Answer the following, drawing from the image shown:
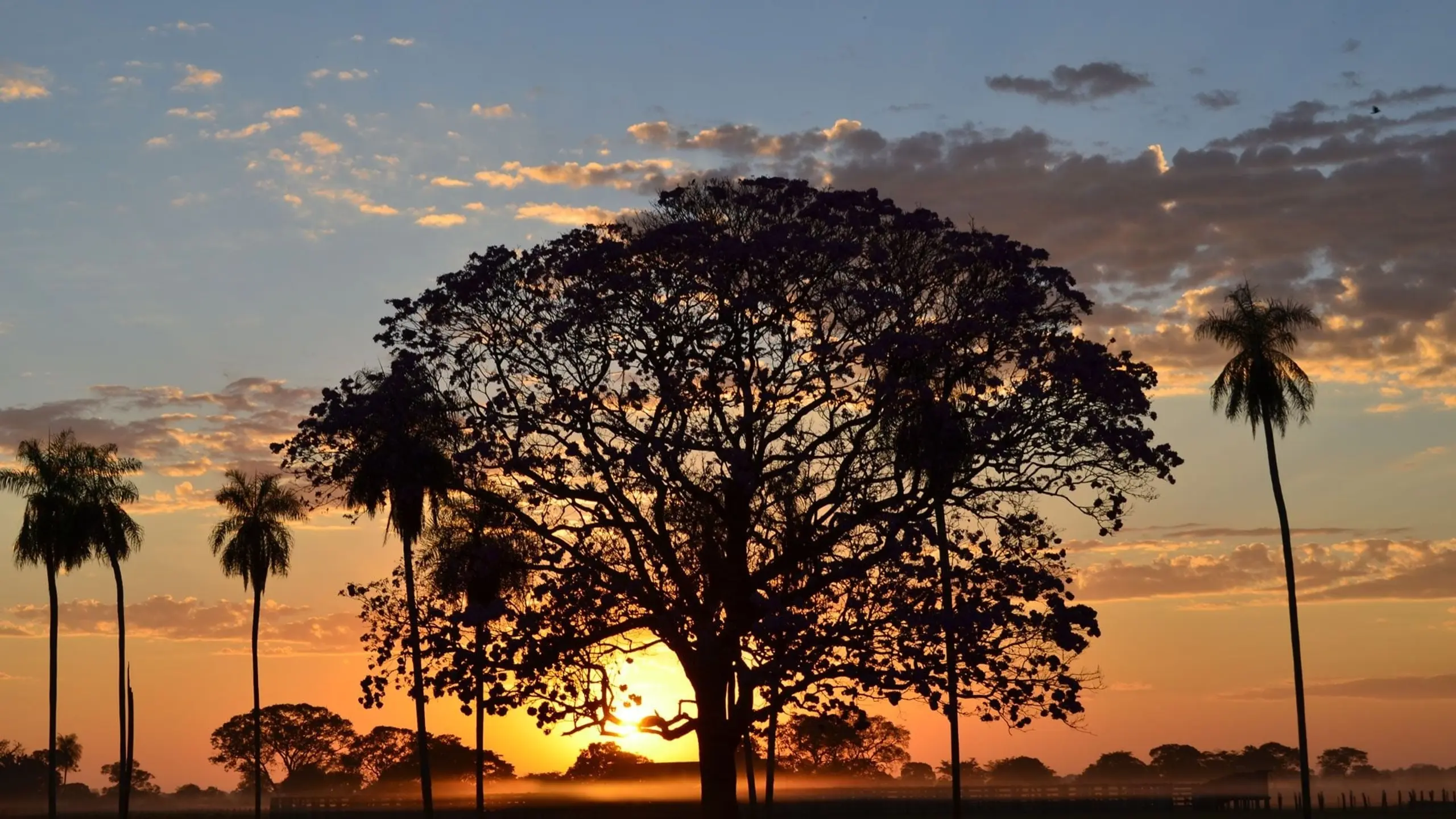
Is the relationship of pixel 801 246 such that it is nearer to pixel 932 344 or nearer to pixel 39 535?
pixel 932 344

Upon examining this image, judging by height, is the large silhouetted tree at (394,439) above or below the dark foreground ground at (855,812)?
above

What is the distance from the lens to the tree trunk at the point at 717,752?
34625 mm

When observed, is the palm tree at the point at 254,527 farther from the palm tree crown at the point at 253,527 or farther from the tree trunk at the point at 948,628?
the tree trunk at the point at 948,628

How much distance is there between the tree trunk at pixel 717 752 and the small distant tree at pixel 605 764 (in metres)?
129

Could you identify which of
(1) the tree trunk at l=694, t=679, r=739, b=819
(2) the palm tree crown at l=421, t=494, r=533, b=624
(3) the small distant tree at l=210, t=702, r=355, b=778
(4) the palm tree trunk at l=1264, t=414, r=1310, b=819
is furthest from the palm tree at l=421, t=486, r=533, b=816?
(3) the small distant tree at l=210, t=702, r=355, b=778

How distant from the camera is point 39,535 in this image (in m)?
73.1

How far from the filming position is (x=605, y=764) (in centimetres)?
16638

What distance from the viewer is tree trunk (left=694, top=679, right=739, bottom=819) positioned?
3462cm

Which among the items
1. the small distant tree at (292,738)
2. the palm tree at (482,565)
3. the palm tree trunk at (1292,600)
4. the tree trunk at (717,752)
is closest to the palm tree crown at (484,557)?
the palm tree at (482,565)

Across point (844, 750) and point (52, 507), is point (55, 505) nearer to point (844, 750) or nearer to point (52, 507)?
point (52, 507)

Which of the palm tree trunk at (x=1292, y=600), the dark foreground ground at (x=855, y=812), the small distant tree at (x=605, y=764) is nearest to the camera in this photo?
the palm tree trunk at (x=1292, y=600)

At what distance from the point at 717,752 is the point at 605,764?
135438mm

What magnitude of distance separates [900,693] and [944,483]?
15.1 feet

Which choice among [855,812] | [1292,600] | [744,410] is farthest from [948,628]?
[855,812]
